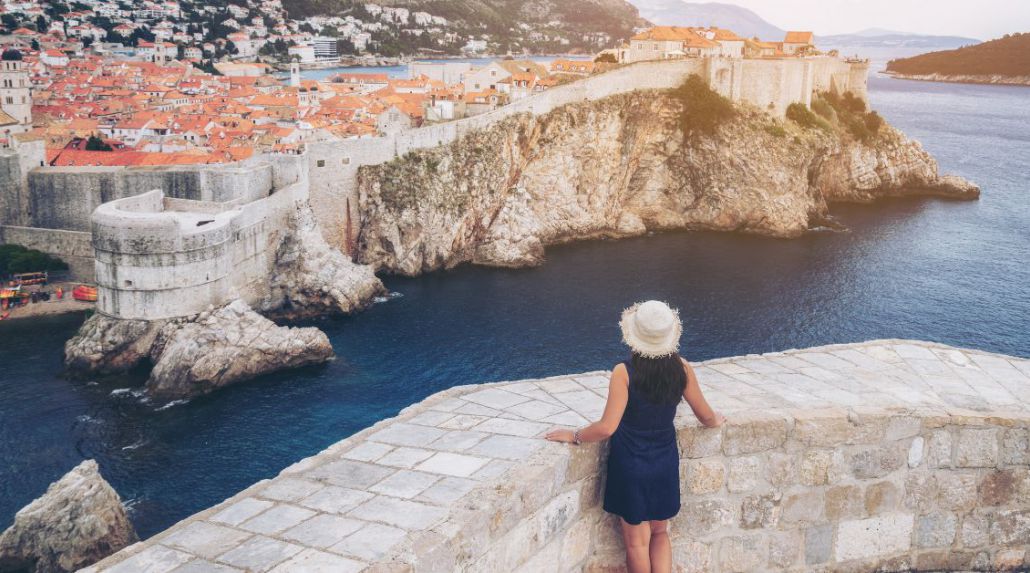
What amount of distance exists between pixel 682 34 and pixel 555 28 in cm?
9908

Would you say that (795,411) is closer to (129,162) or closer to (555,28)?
(129,162)

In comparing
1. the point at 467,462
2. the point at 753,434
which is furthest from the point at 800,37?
the point at 467,462

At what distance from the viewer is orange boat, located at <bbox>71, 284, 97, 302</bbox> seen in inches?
1090

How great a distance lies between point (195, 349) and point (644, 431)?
20827mm

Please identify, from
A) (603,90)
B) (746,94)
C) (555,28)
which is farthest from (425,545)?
(555,28)

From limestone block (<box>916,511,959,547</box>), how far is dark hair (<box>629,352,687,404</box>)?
176cm

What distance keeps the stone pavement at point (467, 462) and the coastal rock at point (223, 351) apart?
1901 cm

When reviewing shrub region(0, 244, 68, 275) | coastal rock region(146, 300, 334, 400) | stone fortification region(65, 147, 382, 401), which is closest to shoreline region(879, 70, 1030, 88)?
stone fortification region(65, 147, 382, 401)

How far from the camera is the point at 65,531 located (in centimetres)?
1437

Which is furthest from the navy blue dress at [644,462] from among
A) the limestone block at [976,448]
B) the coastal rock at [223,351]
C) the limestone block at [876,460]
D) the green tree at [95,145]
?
the green tree at [95,145]

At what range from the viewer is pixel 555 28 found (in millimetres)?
145375

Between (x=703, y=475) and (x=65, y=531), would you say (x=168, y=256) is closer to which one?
(x=65, y=531)

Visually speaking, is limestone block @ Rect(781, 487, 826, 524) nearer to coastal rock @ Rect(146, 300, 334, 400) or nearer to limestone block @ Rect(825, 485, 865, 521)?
limestone block @ Rect(825, 485, 865, 521)

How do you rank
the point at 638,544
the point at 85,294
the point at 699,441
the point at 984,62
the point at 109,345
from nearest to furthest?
the point at 638,544 → the point at 699,441 → the point at 109,345 → the point at 85,294 → the point at 984,62
